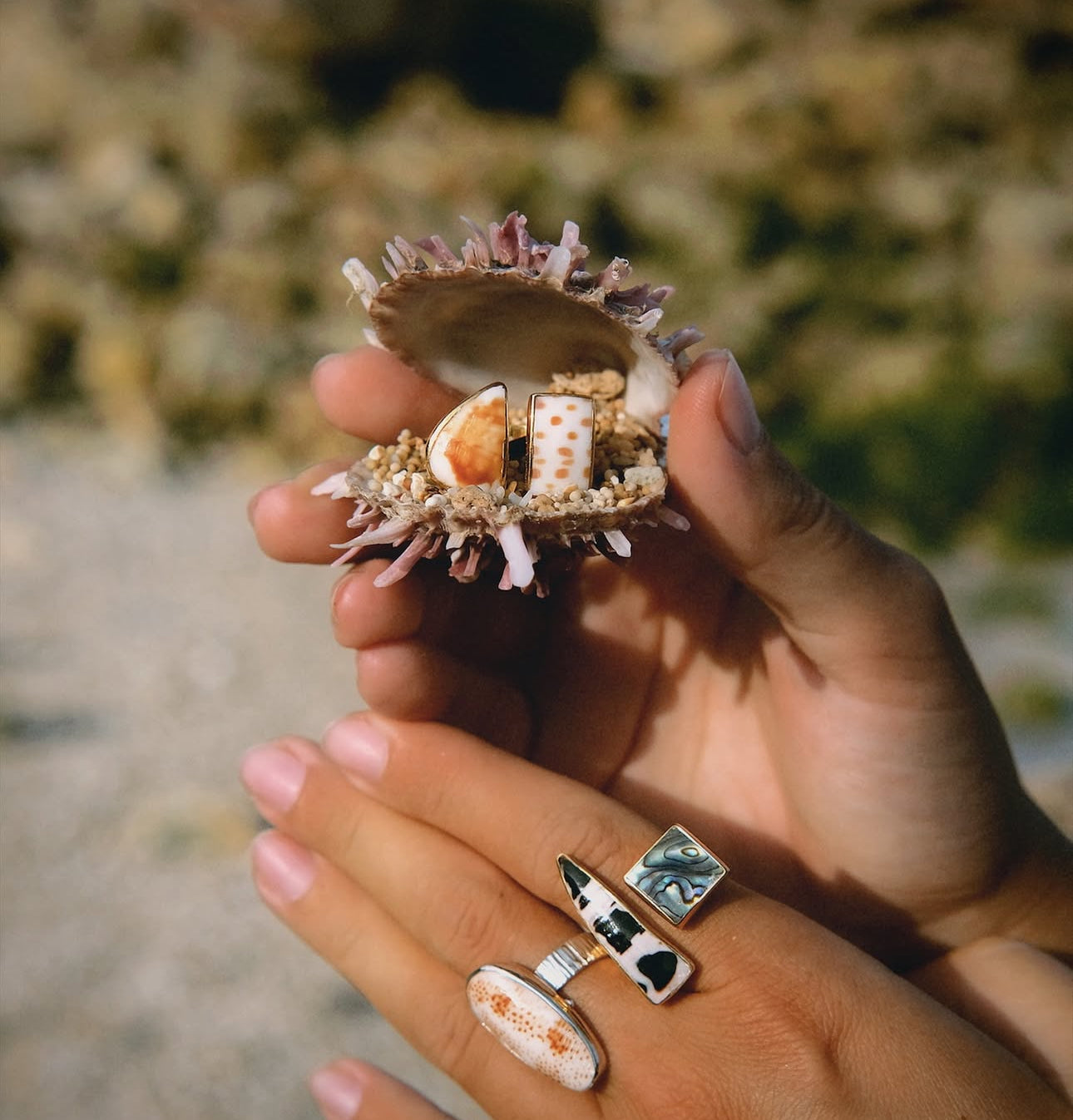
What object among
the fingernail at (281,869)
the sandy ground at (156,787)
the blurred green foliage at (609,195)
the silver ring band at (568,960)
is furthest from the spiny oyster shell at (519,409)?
the blurred green foliage at (609,195)

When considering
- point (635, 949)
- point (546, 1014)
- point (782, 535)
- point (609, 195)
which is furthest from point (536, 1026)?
point (609, 195)

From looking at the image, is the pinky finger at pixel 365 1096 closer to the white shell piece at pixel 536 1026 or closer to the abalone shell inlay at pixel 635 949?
the white shell piece at pixel 536 1026

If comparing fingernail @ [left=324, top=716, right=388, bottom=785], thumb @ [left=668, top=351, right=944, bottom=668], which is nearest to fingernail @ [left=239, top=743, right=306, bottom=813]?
fingernail @ [left=324, top=716, right=388, bottom=785]

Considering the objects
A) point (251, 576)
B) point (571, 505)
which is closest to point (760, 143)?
point (251, 576)

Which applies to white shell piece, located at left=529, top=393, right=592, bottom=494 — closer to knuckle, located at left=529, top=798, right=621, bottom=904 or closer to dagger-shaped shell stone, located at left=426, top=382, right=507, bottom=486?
dagger-shaped shell stone, located at left=426, top=382, right=507, bottom=486

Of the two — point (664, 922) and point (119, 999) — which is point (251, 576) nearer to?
point (119, 999)

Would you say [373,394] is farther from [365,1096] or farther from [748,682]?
[365,1096]
